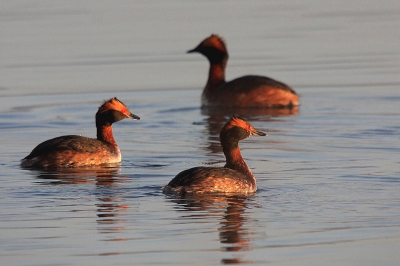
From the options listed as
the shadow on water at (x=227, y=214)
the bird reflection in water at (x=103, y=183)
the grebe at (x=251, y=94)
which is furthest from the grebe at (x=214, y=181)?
the grebe at (x=251, y=94)

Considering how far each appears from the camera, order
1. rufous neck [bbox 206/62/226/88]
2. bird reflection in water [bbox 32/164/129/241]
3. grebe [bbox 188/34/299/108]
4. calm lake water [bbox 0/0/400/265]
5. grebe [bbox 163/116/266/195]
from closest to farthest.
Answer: calm lake water [bbox 0/0/400/265]
bird reflection in water [bbox 32/164/129/241]
grebe [bbox 163/116/266/195]
grebe [bbox 188/34/299/108]
rufous neck [bbox 206/62/226/88]

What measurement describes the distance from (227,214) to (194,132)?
24.8 ft

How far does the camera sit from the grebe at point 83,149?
16.2 m

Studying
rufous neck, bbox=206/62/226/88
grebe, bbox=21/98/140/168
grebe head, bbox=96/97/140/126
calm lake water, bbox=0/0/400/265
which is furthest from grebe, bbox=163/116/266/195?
rufous neck, bbox=206/62/226/88

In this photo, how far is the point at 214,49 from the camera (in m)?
25.6

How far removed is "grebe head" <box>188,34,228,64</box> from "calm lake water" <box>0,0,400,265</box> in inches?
35.5

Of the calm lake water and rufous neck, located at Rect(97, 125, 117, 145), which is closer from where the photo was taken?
the calm lake water

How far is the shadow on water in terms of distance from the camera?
430 inches

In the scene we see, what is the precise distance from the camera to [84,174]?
15.7 meters

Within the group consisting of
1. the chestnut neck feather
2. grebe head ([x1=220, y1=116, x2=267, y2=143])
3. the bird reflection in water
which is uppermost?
grebe head ([x1=220, y1=116, x2=267, y2=143])

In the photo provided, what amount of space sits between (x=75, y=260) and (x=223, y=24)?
23.8 m

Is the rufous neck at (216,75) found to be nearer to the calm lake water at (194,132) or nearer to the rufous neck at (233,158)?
the calm lake water at (194,132)

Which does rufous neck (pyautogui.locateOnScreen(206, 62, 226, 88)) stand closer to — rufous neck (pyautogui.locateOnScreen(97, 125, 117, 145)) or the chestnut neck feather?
rufous neck (pyautogui.locateOnScreen(97, 125, 117, 145))

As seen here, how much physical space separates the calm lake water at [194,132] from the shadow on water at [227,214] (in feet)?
0.11
